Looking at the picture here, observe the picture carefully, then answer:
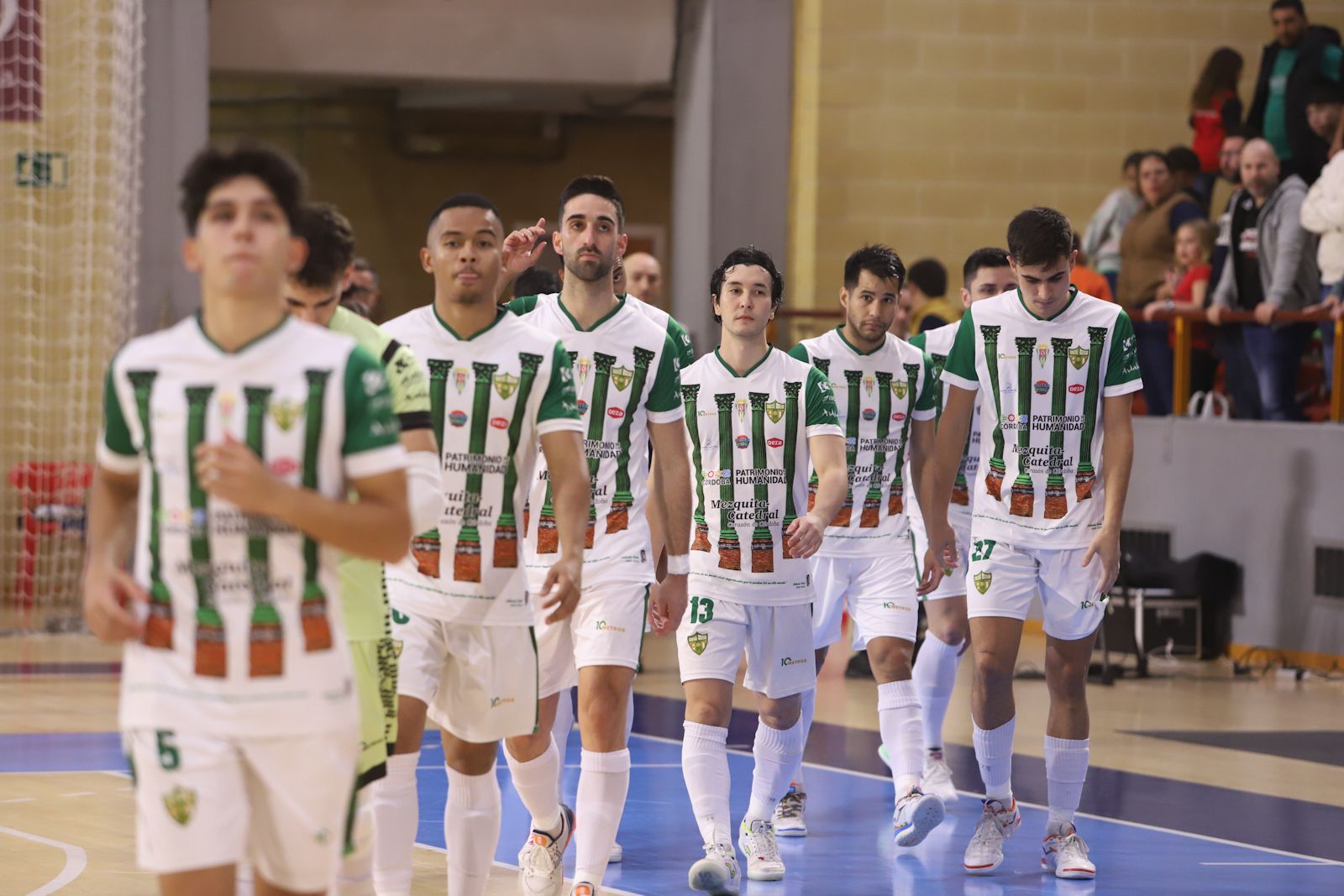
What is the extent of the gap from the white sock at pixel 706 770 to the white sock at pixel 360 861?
1.97 m

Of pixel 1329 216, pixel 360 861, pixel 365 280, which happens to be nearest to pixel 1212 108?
pixel 1329 216

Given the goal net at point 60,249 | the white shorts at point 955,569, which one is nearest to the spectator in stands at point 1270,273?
the white shorts at point 955,569

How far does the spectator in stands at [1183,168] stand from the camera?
13500mm

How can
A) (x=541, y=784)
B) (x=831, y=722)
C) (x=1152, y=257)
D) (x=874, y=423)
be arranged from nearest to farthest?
(x=541, y=784)
(x=874, y=423)
(x=831, y=722)
(x=1152, y=257)

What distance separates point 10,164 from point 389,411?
11983 mm

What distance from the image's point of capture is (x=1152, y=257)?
1338 cm

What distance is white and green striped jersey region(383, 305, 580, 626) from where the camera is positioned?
4965mm

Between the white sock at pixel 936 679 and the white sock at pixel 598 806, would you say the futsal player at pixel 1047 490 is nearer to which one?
the white sock at pixel 936 679

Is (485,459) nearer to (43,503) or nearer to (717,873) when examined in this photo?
(717,873)

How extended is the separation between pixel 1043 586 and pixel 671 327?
5.12ft

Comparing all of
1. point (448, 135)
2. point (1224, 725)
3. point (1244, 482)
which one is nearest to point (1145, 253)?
point (1244, 482)

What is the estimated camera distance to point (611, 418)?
237 inches

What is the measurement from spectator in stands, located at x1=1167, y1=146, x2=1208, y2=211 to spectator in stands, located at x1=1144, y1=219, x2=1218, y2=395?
495 mm

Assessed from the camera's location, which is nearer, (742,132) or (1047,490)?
(1047,490)
